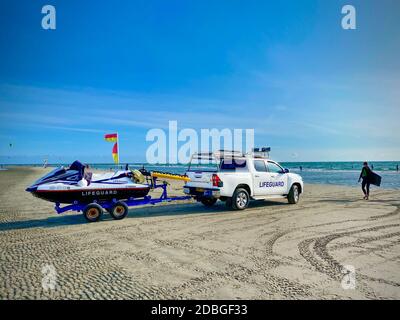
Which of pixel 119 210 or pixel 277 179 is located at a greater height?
pixel 277 179

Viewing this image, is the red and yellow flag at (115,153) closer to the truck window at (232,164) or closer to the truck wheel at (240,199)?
the truck window at (232,164)

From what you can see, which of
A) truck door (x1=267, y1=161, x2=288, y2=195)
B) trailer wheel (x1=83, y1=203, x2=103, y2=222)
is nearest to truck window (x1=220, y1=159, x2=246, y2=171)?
truck door (x1=267, y1=161, x2=288, y2=195)

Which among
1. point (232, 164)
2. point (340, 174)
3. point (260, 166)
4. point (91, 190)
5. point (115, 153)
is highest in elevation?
point (115, 153)

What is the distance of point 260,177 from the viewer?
11586 millimetres

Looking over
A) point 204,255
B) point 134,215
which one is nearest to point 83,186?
point 134,215

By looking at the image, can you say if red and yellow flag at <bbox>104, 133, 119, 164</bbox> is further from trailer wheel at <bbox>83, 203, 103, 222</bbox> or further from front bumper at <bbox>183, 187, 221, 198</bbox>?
front bumper at <bbox>183, 187, 221, 198</bbox>

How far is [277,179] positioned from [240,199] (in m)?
2.21

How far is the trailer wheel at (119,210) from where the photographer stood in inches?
364

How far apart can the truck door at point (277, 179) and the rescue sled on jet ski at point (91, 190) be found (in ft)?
16.7

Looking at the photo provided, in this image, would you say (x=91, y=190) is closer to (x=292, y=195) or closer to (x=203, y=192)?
(x=203, y=192)
